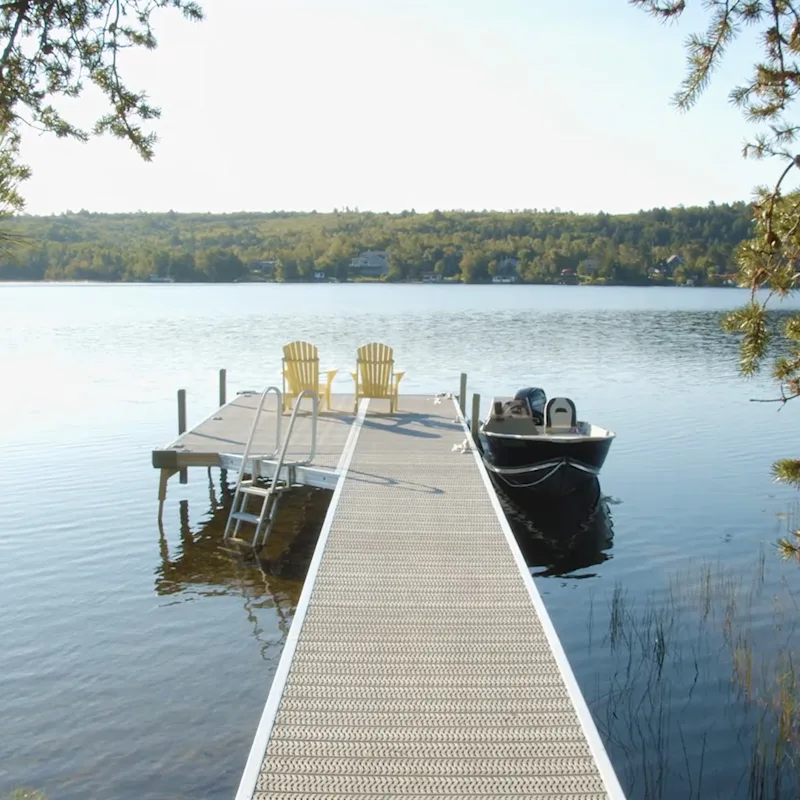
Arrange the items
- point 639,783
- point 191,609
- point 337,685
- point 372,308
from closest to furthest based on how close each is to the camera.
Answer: point 337,685 < point 639,783 < point 191,609 < point 372,308

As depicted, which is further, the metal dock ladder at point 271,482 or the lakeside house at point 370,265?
the lakeside house at point 370,265

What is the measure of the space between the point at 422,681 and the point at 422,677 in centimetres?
6

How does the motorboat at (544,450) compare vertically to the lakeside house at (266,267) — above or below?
below

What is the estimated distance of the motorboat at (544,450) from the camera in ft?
40.1

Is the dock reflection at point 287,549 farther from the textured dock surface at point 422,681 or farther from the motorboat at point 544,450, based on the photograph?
the textured dock surface at point 422,681

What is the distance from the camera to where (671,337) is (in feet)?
132

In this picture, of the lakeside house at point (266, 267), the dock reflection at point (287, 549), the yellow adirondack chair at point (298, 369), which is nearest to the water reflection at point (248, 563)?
the dock reflection at point (287, 549)

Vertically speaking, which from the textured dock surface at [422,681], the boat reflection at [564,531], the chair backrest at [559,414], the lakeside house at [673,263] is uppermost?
the lakeside house at [673,263]

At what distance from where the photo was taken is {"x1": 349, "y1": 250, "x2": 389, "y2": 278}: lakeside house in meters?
119

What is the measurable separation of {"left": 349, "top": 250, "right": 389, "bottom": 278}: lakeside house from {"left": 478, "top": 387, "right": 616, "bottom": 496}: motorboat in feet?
346

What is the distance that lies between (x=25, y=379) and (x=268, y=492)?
17.3m

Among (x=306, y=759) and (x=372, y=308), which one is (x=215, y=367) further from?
(x=372, y=308)

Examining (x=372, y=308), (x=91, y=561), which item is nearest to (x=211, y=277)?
(x=372, y=308)

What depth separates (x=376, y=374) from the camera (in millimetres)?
14383
